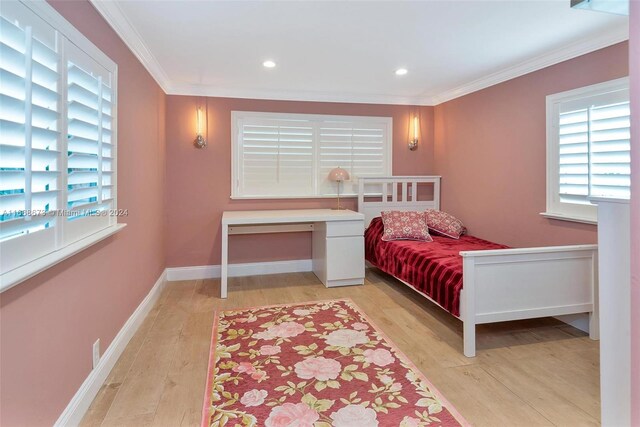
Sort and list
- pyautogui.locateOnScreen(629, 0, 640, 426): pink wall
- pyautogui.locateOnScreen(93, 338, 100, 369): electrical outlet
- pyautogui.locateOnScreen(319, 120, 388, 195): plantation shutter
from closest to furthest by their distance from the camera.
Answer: pyautogui.locateOnScreen(629, 0, 640, 426): pink wall → pyautogui.locateOnScreen(93, 338, 100, 369): electrical outlet → pyautogui.locateOnScreen(319, 120, 388, 195): plantation shutter

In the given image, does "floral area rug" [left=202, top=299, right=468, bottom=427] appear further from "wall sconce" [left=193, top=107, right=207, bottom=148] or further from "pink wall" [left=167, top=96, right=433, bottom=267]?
"wall sconce" [left=193, top=107, right=207, bottom=148]

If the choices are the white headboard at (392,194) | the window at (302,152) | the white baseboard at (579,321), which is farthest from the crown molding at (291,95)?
the white baseboard at (579,321)

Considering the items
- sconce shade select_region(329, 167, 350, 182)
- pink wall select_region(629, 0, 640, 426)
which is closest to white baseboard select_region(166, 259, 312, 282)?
sconce shade select_region(329, 167, 350, 182)

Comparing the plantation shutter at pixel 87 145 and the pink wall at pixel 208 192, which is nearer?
the plantation shutter at pixel 87 145

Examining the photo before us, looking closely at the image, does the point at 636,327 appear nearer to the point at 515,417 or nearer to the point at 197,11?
the point at 515,417

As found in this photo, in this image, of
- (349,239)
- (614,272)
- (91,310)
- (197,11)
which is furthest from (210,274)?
(614,272)

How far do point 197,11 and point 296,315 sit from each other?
2.40 metres

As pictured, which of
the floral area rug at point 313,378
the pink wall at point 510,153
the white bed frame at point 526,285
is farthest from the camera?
the pink wall at point 510,153

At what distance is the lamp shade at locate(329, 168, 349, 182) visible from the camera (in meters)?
4.40

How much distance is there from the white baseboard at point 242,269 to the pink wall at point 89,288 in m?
0.61

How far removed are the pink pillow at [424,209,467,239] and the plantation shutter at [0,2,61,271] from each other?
360 cm

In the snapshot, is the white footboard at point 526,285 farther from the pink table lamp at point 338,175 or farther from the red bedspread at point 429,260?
the pink table lamp at point 338,175

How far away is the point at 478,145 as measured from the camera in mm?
4047

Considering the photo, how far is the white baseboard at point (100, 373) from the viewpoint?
168 cm
